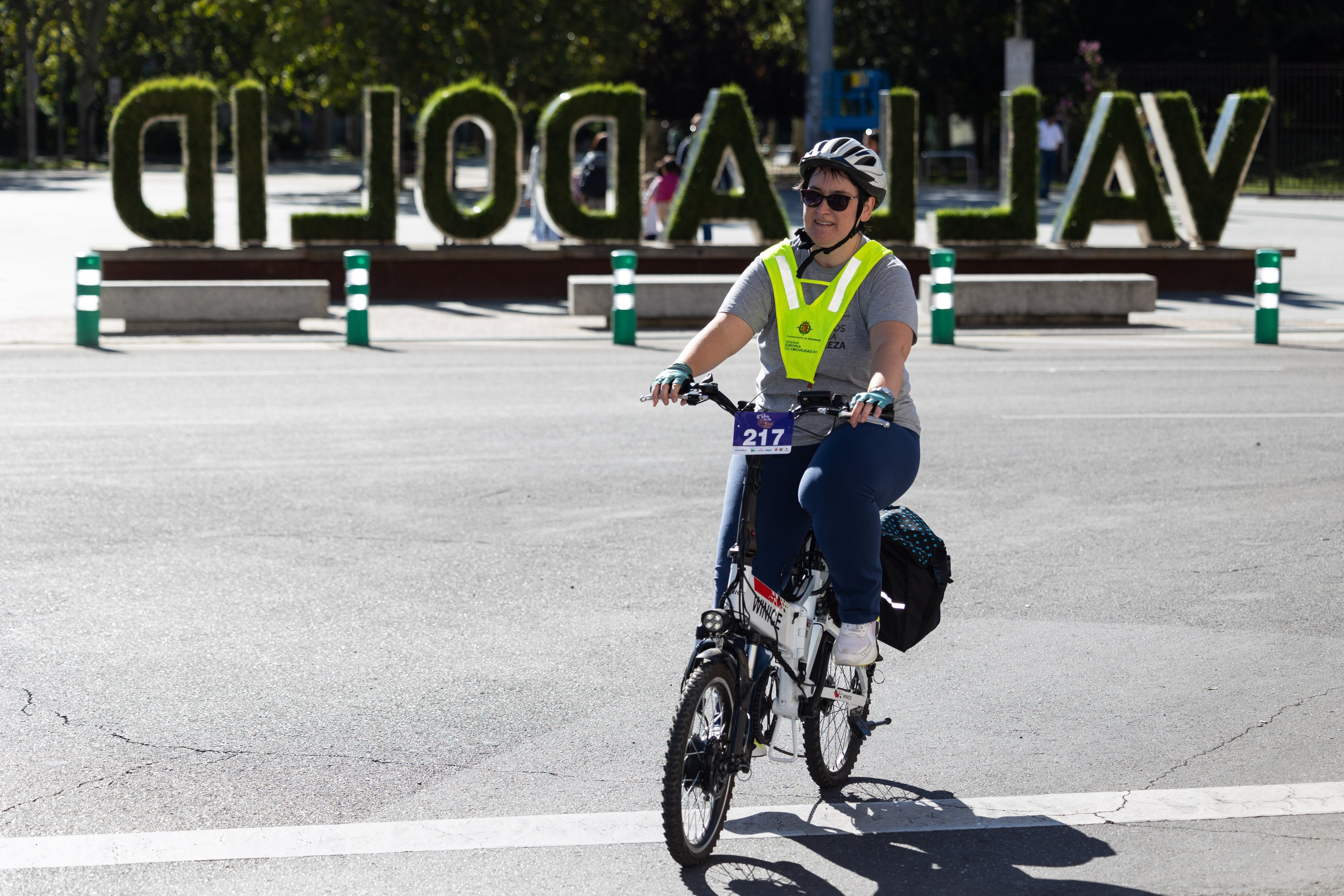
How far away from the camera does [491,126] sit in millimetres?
20250

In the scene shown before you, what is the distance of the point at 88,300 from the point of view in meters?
15.2

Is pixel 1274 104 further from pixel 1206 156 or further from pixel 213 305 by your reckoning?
pixel 213 305

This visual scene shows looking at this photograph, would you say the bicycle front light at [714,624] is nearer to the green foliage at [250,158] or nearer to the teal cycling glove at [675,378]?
the teal cycling glove at [675,378]

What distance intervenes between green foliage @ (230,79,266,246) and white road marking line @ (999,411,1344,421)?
10.8m

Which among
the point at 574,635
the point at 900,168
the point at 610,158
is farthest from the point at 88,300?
the point at 574,635

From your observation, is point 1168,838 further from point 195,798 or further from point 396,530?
point 396,530

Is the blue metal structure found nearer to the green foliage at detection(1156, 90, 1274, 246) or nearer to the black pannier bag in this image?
the green foliage at detection(1156, 90, 1274, 246)

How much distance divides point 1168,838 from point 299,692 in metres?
2.90

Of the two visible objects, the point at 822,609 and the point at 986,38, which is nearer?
the point at 822,609

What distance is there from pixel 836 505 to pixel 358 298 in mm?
11691

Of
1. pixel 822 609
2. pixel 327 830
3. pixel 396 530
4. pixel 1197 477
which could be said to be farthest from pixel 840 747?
pixel 1197 477

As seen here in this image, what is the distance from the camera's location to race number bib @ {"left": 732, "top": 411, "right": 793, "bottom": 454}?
4289 mm

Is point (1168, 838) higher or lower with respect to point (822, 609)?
lower

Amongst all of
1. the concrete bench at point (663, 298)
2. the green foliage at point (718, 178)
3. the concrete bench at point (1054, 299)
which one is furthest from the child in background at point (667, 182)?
the concrete bench at point (1054, 299)
